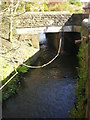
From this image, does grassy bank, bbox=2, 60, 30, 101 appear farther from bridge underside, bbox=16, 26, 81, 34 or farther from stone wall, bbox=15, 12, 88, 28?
stone wall, bbox=15, 12, 88, 28

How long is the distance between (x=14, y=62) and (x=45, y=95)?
1964mm

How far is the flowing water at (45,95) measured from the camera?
24.4 feet

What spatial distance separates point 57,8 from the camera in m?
18.7

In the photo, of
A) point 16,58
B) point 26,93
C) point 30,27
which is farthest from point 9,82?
point 30,27

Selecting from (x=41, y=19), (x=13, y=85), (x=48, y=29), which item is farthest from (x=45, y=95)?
(x=41, y=19)

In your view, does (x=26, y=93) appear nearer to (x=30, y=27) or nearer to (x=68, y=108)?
(x=68, y=108)

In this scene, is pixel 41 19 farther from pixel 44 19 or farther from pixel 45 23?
pixel 45 23

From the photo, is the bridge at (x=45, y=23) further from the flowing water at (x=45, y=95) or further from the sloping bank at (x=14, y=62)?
the flowing water at (x=45, y=95)

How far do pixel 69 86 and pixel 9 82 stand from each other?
2.81 m

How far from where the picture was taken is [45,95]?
886cm

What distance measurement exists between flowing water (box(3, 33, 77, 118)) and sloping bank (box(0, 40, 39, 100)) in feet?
1.11

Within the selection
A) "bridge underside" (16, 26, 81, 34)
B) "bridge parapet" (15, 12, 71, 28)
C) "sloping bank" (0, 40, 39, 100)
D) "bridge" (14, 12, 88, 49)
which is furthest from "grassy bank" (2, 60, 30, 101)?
"bridge parapet" (15, 12, 71, 28)

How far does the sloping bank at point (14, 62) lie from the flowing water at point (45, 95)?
13.3 inches

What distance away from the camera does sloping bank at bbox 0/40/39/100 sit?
29.8 ft
